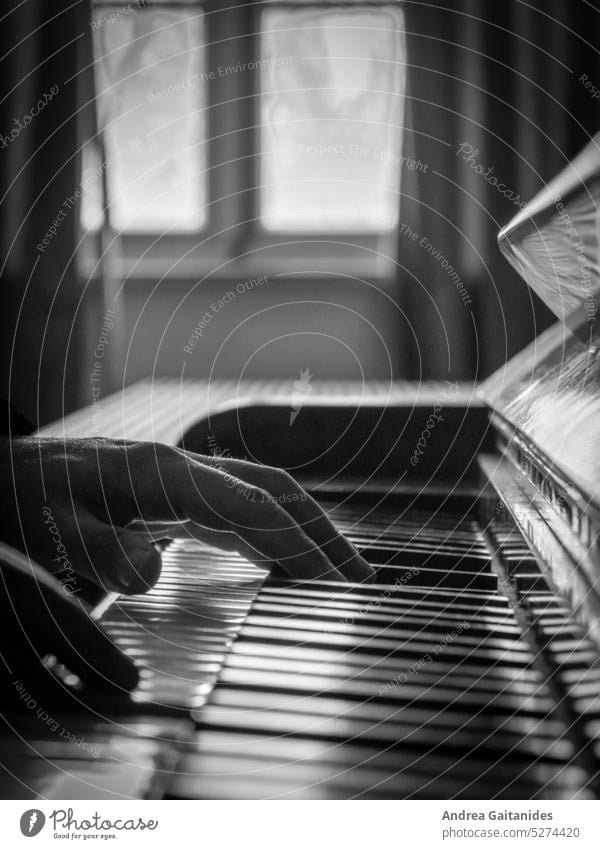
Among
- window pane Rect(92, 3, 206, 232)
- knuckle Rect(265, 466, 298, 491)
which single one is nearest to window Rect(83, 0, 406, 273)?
window pane Rect(92, 3, 206, 232)

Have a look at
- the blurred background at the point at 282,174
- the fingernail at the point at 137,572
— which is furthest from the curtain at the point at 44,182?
the fingernail at the point at 137,572

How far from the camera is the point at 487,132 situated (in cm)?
47

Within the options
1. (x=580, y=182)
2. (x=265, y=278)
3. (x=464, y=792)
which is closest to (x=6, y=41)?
(x=265, y=278)

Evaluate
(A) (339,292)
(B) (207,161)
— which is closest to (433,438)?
(A) (339,292)

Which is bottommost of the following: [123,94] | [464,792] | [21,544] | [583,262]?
[464,792]

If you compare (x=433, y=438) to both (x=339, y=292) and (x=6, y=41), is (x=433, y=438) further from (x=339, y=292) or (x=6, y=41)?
(x=6, y=41)

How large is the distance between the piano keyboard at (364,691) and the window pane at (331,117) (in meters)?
0.21

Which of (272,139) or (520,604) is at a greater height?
(272,139)

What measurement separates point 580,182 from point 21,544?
366mm

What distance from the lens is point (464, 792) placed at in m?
0.40

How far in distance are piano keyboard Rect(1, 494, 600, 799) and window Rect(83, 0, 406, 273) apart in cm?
20

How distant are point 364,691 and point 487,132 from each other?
1.03 ft

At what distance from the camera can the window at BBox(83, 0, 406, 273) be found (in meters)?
0.48

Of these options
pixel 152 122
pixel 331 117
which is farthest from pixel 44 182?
pixel 331 117
